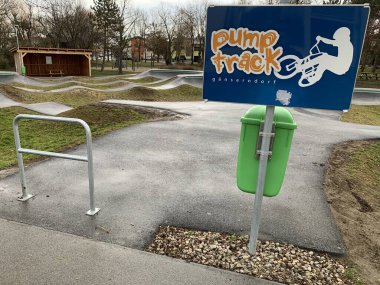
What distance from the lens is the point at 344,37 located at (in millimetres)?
2100

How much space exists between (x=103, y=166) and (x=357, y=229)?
3578 millimetres

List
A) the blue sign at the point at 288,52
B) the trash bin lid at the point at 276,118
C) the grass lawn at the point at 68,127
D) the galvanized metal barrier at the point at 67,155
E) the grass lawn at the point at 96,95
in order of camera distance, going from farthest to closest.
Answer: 1. the grass lawn at the point at 96,95
2. the grass lawn at the point at 68,127
3. the galvanized metal barrier at the point at 67,155
4. the trash bin lid at the point at 276,118
5. the blue sign at the point at 288,52

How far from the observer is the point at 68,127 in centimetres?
840

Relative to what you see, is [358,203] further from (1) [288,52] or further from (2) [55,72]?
(2) [55,72]

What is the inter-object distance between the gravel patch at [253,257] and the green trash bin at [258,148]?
0.56m

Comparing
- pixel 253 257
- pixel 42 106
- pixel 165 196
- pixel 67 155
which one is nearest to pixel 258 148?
pixel 253 257

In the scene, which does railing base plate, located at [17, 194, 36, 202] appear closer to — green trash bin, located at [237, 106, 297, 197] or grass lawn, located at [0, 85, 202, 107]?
green trash bin, located at [237, 106, 297, 197]

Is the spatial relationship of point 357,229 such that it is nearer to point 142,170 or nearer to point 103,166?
point 142,170

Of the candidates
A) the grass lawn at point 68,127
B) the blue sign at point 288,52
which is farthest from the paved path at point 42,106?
the blue sign at point 288,52

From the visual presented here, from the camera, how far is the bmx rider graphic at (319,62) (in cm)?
211

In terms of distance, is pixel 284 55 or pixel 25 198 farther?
pixel 25 198

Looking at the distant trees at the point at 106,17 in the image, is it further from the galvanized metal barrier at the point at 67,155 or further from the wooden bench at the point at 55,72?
the galvanized metal barrier at the point at 67,155

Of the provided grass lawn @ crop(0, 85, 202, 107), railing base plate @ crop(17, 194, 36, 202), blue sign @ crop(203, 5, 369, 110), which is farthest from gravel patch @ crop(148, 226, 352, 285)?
grass lawn @ crop(0, 85, 202, 107)

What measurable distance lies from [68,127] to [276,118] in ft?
23.5
